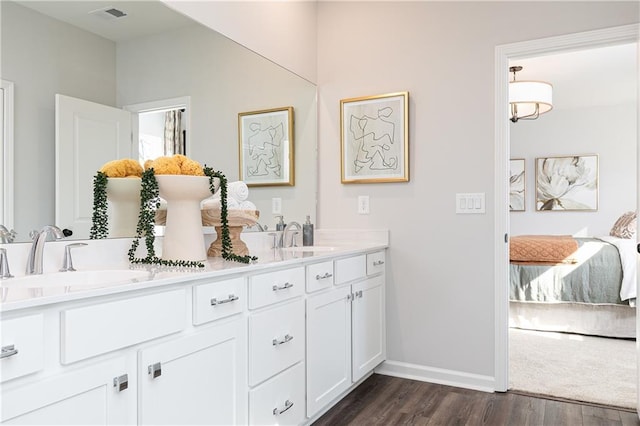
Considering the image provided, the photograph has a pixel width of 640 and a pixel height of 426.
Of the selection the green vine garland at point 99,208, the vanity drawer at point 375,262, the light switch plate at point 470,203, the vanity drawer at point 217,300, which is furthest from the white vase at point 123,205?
the light switch plate at point 470,203

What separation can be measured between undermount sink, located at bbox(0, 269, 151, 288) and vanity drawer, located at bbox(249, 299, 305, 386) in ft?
1.54

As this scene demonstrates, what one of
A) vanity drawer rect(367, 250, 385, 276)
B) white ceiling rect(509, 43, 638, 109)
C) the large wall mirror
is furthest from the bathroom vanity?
white ceiling rect(509, 43, 638, 109)

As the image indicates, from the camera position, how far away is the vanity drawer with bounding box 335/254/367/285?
2.44 metres

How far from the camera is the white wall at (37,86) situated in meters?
1.51

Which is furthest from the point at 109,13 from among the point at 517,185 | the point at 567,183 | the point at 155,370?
the point at 567,183

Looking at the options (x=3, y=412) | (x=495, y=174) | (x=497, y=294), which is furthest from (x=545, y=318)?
(x=3, y=412)

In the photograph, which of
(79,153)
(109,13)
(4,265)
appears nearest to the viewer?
(4,265)

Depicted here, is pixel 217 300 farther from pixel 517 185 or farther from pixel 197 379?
pixel 517 185

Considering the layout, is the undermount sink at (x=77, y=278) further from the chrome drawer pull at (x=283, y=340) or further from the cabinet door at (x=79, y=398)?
the chrome drawer pull at (x=283, y=340)

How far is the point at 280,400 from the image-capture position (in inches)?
76.6

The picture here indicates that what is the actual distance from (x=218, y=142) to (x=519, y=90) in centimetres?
310

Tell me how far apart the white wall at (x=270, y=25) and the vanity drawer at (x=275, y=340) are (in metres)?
1.42

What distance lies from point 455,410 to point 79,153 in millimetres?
2139

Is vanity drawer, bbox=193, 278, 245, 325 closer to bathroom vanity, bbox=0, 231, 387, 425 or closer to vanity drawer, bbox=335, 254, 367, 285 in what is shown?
bathroom vanity, bbox=0, 231, 387, 425
